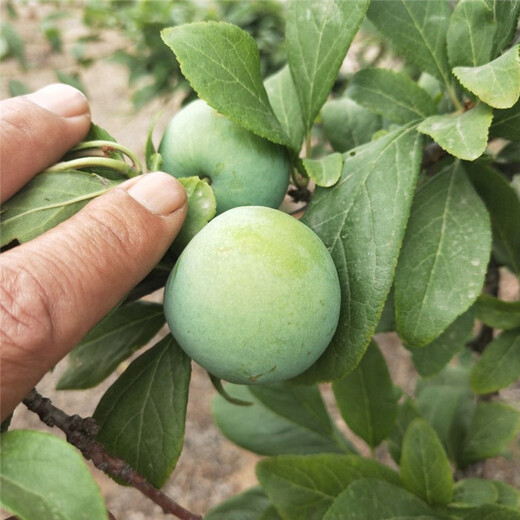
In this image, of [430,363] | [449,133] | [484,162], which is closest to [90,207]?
[449,133]

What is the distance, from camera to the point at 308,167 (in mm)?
797

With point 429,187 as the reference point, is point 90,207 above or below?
above

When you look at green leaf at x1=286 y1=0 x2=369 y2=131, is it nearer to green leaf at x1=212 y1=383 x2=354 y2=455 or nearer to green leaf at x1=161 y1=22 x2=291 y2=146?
green leaf at x1=161 y1=22 x2=291 y2=146

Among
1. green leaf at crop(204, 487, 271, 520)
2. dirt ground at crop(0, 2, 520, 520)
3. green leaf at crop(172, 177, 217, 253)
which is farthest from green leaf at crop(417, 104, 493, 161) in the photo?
dirt ground at crop(0, 2, 520, 520)

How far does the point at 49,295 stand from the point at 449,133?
54cm

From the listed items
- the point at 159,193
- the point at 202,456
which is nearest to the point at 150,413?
the point at 159,193

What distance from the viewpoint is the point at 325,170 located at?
2.63 feet

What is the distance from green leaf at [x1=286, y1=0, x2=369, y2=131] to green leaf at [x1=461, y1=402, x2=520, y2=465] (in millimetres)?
698

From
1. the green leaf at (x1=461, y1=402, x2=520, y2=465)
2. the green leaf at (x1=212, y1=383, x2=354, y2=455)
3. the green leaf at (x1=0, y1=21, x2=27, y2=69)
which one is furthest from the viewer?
the green leaf at (x1=0, y1=21, x2=27, y2=69)

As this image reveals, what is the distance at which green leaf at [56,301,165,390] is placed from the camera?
0.95 metres

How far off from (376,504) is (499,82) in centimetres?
64

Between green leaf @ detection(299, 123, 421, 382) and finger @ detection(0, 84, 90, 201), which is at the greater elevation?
finger @ detection(0, 84, 90, 201)

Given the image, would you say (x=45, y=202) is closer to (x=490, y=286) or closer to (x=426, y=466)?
(x=426, y=466)

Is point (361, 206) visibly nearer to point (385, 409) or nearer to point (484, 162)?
point (484, 162)
